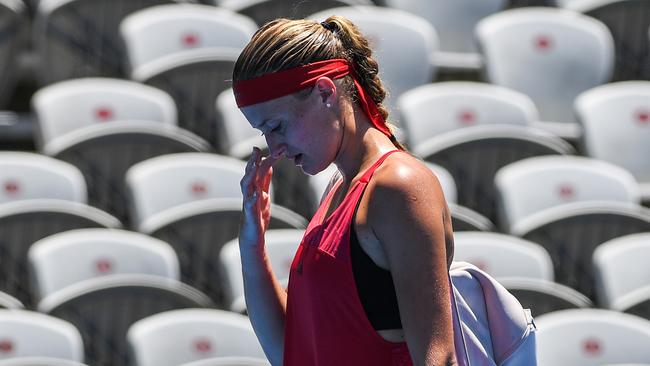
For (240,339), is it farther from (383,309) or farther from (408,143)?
(383,309)

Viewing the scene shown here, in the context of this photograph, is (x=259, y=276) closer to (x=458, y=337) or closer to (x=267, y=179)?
(x=267, y=179)

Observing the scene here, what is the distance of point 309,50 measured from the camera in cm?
158

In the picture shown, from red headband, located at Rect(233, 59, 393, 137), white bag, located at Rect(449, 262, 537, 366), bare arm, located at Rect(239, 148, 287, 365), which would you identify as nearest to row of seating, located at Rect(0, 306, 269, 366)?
bare arm, located at Rect(239, 148, 287, 365)

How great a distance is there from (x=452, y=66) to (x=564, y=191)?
Answer: 1.32m

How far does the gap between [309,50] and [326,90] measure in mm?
52

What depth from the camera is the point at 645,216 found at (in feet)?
15.5

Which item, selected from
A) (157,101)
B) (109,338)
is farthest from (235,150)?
(109,338)

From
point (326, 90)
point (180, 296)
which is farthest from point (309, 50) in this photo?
point (180, 296)

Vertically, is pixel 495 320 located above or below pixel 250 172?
below

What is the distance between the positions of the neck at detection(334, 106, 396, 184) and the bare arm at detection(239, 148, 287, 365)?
174 millimetres

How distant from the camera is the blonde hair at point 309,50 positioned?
1568mm

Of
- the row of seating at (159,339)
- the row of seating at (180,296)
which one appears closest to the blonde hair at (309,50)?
the row of seating at (159,339)

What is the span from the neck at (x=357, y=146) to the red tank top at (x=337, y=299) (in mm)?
32

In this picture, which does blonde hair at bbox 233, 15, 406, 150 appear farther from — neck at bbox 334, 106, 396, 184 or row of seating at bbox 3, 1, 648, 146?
row of seating at bbox 3, 1, 648, 146
